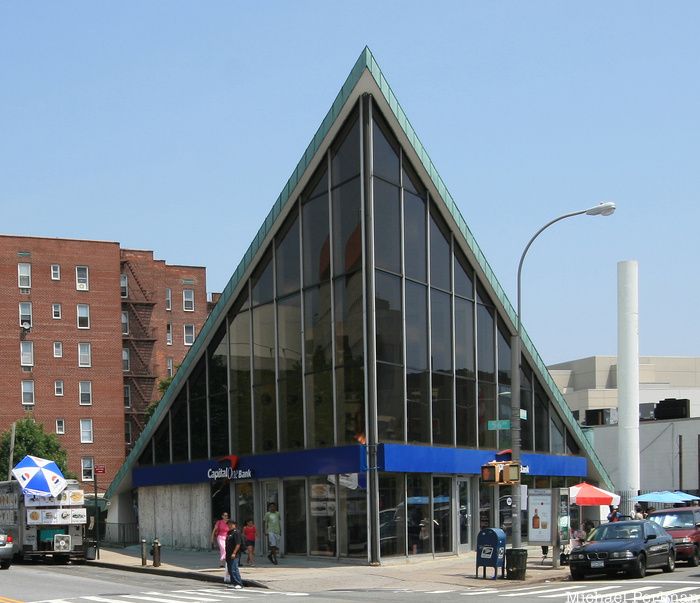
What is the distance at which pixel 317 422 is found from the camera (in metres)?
35.8

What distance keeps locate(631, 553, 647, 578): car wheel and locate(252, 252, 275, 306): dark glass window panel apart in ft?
49.5

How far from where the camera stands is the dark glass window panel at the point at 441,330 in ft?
121

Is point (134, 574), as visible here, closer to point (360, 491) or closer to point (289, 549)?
point (289, 549)

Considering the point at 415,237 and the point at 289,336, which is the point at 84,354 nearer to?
the point at 289,336

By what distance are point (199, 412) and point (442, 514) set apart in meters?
10.5

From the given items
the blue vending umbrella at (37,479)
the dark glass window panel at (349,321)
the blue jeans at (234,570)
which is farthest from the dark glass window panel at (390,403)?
the blue vending umbrella at (37,479)

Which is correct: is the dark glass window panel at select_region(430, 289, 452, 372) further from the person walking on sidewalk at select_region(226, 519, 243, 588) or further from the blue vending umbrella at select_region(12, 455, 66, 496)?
the blue vending umbrella at select_region(12, 455, 66, 496)

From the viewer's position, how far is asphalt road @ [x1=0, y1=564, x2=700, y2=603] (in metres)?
23.2

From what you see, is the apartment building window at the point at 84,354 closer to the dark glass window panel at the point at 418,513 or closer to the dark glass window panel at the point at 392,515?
the dark glass window panel at the point at 418,513

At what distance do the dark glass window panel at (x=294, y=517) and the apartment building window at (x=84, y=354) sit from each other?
1893 inches

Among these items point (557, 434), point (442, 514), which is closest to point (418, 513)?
point (442, 514)

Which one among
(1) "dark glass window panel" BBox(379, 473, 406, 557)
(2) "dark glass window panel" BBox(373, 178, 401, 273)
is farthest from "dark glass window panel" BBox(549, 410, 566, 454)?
(2) "dark glass window panel" BBox(373, 178, 401, 273)

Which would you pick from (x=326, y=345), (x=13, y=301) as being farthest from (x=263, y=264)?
(x=13, y=301)

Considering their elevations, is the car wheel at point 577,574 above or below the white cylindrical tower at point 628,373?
below
